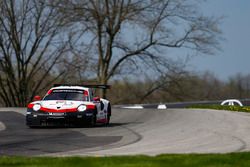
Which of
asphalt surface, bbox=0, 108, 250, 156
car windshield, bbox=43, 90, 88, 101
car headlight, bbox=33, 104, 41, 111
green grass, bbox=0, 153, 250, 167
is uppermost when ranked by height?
car windshield, bbox=43, 90, 88, 101

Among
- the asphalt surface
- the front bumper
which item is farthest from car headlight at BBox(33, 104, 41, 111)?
the asphalt surface

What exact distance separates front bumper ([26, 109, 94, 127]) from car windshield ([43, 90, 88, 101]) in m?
0.90

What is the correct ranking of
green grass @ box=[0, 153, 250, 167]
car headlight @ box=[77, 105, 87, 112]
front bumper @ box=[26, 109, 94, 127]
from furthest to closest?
car headlight @ box=[77, 105, 87, 112] < front bumper @ box=[26, 109, 94, 127] < green grass @ box=[0, 153, 250, 167]

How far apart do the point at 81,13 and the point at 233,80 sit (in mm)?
45437

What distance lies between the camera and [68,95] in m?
20.7

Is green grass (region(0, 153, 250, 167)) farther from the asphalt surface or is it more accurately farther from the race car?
the race car

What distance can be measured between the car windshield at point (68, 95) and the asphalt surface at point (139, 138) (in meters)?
1.38

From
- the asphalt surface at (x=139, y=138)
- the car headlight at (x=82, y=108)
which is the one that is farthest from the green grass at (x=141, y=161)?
the car headlight at (x=82, y=108)

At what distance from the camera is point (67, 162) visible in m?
9.71

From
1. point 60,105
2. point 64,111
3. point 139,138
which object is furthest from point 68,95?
point 139,138

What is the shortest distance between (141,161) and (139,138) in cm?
538

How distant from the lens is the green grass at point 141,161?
374 inches

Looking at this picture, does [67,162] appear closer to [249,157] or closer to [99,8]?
[249,157]

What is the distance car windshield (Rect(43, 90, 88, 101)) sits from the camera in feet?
67.4
